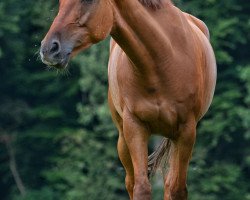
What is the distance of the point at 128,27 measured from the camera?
6750 mm

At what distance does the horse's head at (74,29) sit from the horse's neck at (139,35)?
0.23 m

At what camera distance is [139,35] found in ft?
22.4

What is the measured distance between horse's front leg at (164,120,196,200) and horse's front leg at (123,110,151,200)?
31 centimetres

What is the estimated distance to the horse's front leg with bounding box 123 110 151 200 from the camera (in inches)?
273

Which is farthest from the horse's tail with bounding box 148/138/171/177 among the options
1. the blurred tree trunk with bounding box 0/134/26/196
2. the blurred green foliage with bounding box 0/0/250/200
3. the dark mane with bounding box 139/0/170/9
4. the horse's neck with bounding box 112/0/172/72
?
the blurred tree trunk with bounding box 0/134/26/196

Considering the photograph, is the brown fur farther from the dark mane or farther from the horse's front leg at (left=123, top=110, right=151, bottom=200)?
the horse's front leg at (left=123, top=110, right=151, bottom=200)

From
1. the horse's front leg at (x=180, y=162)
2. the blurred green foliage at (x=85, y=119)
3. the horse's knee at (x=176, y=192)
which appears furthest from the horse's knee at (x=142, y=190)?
the blurred green foliage at (x=85, y=119)

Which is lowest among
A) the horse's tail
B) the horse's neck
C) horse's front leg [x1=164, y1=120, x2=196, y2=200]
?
the horse's tail

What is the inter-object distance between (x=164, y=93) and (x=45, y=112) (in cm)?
Result: 1956

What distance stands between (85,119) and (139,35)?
1706 centimetres

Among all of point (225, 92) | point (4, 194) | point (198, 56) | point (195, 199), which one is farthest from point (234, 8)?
point (198, 56)

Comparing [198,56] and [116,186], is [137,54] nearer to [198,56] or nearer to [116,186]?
[198,56]

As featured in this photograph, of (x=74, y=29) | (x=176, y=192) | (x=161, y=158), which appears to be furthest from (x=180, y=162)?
(x=74, y=29)

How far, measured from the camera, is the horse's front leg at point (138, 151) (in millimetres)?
6945
